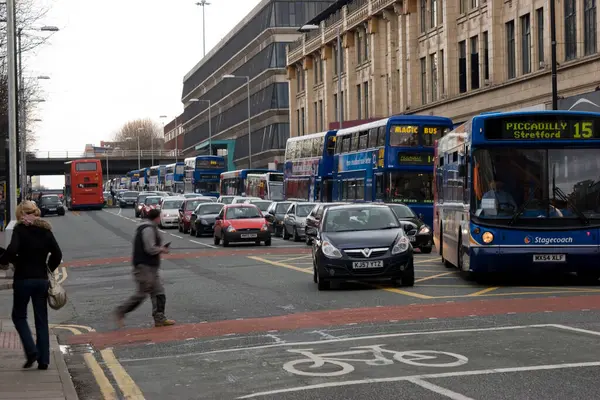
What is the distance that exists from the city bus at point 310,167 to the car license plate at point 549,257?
2896 centimetres

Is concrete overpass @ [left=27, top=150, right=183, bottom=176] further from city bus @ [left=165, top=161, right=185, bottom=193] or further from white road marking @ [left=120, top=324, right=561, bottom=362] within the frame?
white road marking @ [left=120, top=324, right=561, bottom=362]

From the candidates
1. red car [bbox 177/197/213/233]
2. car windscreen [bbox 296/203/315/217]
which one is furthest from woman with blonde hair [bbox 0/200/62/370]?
red car [bbox 177/197/213/233]

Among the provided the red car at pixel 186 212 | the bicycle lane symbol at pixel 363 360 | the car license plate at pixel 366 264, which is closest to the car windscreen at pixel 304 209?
the red car at pixel 186 212

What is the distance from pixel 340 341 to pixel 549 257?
7313 millimetres

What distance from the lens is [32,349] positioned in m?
11.2

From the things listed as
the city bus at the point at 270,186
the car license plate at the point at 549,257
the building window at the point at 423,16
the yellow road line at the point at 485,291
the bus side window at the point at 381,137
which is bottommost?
the yellow road line at the point at 485,291

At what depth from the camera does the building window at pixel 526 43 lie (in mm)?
46688

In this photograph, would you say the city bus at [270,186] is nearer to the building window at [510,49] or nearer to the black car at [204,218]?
the black car at [204,218]

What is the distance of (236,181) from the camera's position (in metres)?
72.6

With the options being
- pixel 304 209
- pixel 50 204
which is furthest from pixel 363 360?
pixel 50 204

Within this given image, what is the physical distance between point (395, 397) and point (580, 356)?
263 cm

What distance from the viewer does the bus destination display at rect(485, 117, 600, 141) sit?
762 inches

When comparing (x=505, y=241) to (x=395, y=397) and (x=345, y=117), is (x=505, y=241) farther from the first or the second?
(x=345, y=117)

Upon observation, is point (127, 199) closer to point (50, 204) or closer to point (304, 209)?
point (50, 204)
